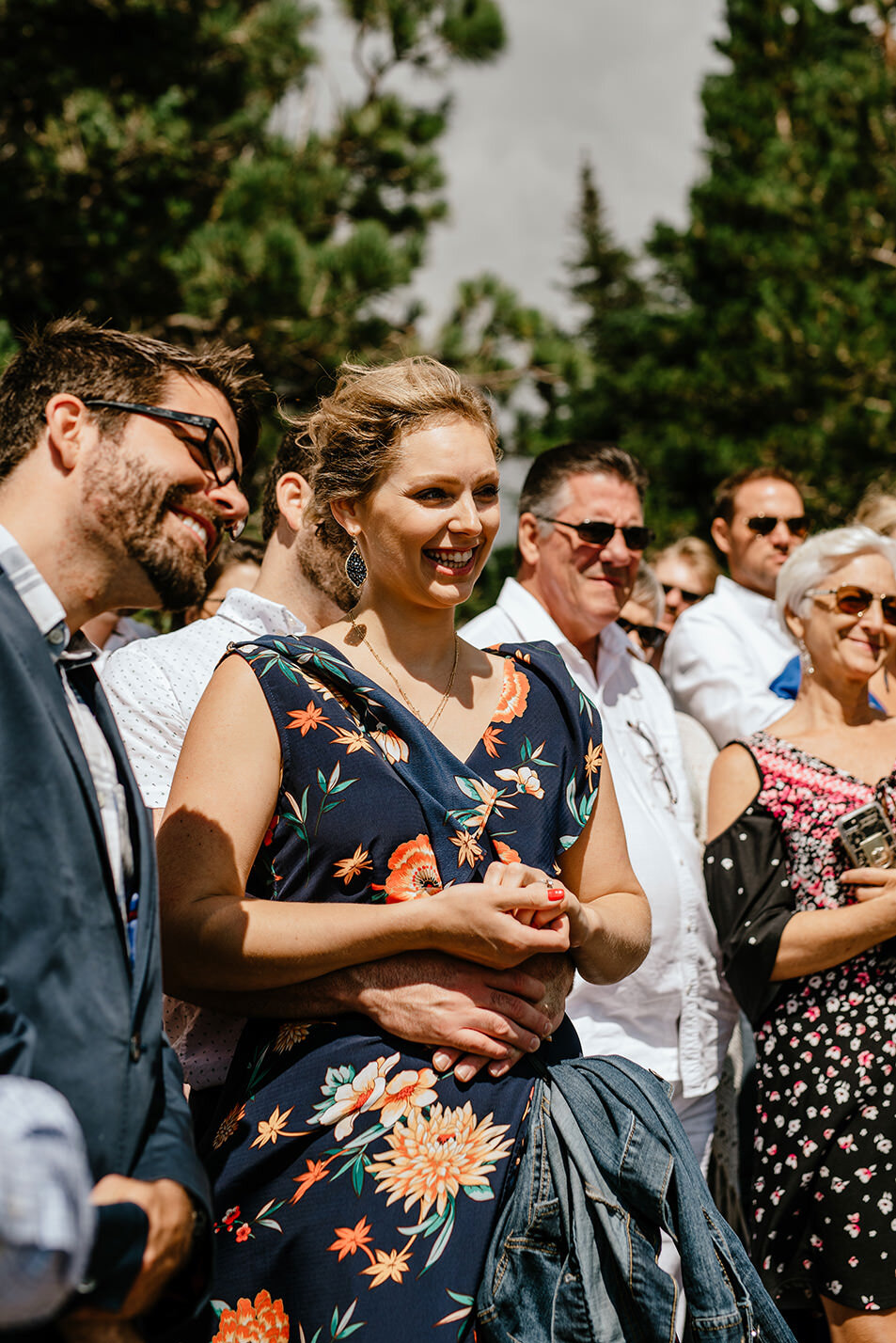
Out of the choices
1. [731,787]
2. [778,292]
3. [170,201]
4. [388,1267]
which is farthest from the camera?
[778,292]

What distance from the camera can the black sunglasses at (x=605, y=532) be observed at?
3.70 meters

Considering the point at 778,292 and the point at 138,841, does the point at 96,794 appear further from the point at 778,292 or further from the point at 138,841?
the point at 778,292

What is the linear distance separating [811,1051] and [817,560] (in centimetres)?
150

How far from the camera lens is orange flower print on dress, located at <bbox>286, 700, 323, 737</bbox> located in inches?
74.6

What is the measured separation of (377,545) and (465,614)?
31.9 ft

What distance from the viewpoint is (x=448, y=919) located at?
176 cm

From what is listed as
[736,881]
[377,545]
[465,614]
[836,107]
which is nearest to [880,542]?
[736,881]

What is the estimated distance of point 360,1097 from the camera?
5.78ft

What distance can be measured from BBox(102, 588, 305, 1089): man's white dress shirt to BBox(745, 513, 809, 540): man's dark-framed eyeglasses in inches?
124

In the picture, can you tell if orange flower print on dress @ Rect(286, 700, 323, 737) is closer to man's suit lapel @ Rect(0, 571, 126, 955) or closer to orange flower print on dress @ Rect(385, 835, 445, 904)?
orange flower print on dress @ Rect(385, 835, 445, 904)

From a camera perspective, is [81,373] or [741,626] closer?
[81,373]

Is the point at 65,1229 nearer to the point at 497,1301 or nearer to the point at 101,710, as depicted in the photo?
the point at 101,710

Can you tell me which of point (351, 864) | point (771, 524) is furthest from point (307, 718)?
point (771, 524)

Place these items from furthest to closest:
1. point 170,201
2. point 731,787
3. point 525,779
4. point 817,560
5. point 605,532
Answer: point 170,201, point 605,532, point 817,560, point 731,787, point 525,779
